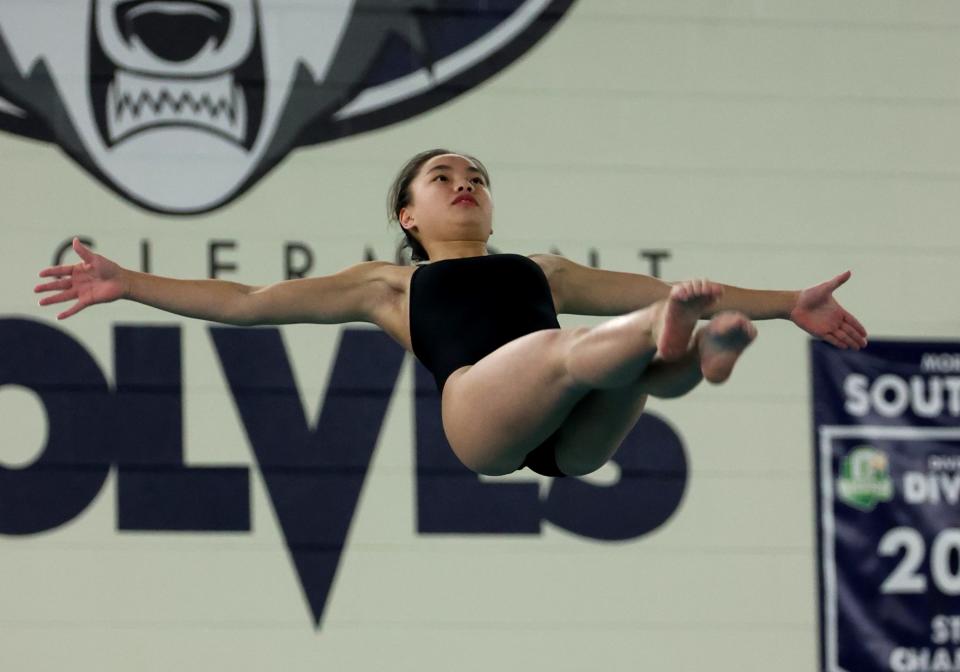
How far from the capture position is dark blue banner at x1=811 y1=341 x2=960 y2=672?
175 inches

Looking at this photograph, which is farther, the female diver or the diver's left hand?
the diver's left hand

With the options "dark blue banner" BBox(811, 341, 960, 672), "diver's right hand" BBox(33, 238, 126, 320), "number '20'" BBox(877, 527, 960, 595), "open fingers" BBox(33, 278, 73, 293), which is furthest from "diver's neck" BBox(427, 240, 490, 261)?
"number '20'" BBox(877, 527, 960, 595)

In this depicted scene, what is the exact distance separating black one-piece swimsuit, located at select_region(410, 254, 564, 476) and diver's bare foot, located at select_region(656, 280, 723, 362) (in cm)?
77

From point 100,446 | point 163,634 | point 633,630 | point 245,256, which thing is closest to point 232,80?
point 245,256

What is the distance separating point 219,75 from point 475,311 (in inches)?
67.3

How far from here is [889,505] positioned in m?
4.48

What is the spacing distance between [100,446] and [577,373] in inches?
85.4

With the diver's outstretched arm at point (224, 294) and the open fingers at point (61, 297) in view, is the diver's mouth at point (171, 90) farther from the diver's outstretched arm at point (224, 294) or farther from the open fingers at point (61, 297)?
the open fingers at point (61, 297)

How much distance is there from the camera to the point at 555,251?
14.7 ft

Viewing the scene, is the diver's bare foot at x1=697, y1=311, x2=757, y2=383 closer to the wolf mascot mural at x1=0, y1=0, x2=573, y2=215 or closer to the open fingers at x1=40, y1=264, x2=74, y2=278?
the open fingers at x1=40, y1=264, x2=74, y2=278

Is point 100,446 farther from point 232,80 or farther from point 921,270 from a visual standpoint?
point 921,270

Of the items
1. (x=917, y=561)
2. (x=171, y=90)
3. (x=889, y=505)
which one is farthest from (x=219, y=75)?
(x=917, y=561)

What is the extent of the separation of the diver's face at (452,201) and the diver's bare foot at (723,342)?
1018 millimetres

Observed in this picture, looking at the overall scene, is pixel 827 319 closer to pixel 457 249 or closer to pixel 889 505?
pixel 457 249
